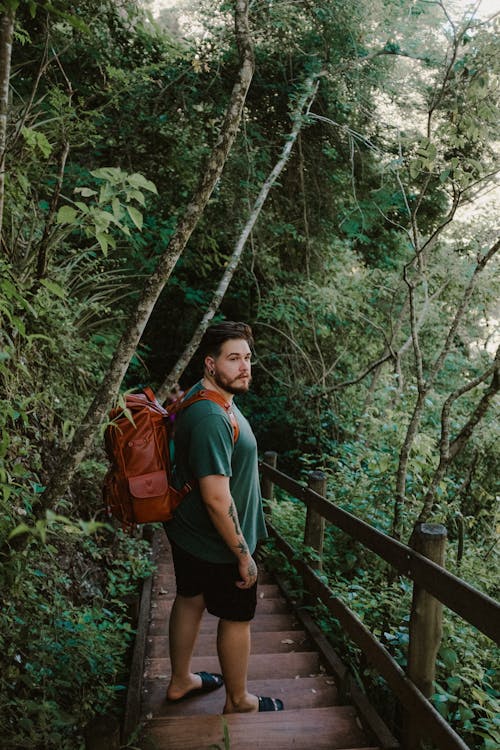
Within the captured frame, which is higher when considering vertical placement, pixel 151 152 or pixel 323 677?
pixel 151 152

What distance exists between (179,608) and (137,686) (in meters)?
0.53

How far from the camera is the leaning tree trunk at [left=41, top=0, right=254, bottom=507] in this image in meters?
2.68

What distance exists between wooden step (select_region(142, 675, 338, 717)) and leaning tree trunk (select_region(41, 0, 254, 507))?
125cm

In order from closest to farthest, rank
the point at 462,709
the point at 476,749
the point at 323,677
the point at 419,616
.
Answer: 1. the point at 419,616
2. the point at 462,709
3. the point at 476,749
4. the point at 323,677

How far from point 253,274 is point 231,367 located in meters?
6.08

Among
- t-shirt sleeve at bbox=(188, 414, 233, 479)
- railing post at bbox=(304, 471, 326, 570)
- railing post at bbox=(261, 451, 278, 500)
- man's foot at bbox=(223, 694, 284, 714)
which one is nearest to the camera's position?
t-shirt sleeve at bbox=(188, 414, 233, 479)

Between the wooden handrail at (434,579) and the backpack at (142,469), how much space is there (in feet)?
3.26

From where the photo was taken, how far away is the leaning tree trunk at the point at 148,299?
268 cm

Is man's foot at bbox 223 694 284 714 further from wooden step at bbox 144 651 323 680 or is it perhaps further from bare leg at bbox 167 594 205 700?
wooden step at bbox 144 651 323 680

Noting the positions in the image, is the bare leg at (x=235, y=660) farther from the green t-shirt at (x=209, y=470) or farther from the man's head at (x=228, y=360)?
the man's head at (x=228, y=360)

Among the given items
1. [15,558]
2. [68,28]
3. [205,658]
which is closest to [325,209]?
[68,28]

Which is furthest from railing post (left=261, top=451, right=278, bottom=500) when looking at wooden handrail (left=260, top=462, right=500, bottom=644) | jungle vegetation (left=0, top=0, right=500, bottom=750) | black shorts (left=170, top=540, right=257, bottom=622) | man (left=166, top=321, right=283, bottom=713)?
black shorts (left=170, top=540, right=257, bottom=622)

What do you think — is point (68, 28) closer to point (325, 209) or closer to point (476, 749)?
point (325, 209)

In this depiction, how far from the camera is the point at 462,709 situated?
8.75 ft
